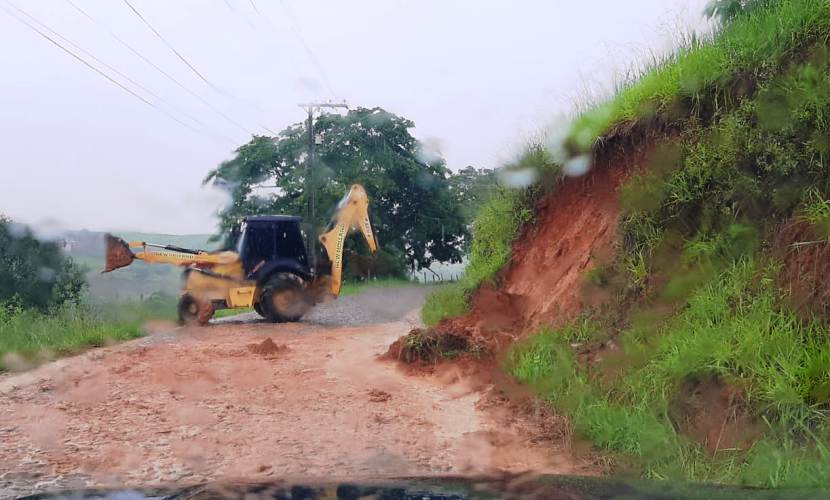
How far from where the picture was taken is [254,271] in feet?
52.5

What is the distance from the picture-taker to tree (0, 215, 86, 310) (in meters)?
16.0

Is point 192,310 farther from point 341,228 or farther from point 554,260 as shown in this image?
point 554,260

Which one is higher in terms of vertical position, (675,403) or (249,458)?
(675,403)

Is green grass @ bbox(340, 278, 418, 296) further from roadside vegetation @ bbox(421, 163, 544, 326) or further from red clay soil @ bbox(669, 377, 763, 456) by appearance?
red clay soil @ bbox(669, 377, 763, 456)

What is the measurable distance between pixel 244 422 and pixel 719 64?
20.6ft

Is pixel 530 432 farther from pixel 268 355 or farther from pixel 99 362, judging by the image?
pixel 99 362

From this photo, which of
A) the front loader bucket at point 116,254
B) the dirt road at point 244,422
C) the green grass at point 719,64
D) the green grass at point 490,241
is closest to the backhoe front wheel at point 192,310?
the front loader bucket at point 116,254

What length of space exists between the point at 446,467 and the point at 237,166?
23190 millimetres

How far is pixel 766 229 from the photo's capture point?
673 cm

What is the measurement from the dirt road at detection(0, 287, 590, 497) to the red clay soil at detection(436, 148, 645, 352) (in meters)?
1.41

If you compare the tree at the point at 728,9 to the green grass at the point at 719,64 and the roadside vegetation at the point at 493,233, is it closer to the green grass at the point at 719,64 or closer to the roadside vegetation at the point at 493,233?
the green grass at the point at 719,64

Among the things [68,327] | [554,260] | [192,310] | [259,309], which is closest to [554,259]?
[554,260]

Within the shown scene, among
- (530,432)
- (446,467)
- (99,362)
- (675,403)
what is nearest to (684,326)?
(675,403)

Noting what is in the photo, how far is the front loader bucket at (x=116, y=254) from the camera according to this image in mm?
14297
